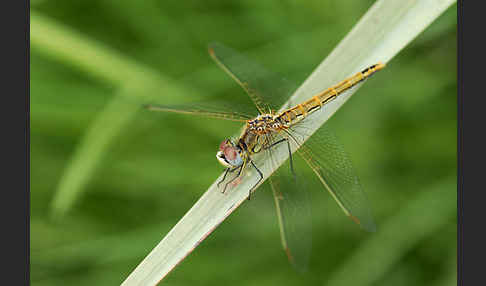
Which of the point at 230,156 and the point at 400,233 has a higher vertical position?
the point at 230,156

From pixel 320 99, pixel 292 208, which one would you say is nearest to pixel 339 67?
pixel 320 99

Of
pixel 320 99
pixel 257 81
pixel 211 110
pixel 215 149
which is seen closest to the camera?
pixel 320 99

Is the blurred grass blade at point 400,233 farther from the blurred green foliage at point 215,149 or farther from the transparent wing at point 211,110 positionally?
the transparent wing at point 211,110

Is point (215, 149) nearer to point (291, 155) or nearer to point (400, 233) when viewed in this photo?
point (291, 155)

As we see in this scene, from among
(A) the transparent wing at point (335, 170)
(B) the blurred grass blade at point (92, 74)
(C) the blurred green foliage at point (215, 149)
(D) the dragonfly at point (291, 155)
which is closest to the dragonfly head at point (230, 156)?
(D) the dragonfly at point (291, 155)

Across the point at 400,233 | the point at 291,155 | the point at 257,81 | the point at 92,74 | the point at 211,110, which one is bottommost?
the point at 400,233

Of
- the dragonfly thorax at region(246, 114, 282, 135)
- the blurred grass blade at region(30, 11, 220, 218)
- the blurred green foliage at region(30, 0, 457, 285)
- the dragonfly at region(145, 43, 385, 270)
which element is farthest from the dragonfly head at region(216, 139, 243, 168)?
the blurred grass blade at region(30, 11, 220, 218)

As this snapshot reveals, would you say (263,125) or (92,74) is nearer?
(263,125)

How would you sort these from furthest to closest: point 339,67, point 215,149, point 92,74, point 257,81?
point 215,149 → point 92,74 → point 257,81 → point 339,67
